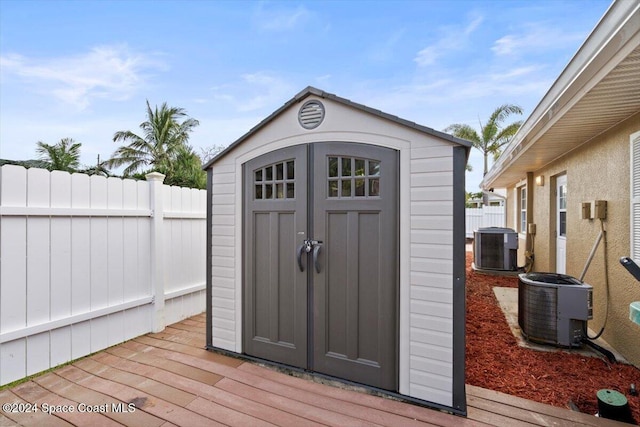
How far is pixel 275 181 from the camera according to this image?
2699 mm

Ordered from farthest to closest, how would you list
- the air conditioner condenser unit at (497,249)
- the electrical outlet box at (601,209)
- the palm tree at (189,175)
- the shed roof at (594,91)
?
the palm tree at (189,175)
the air conditioner condenser unit at (497,249)
the electrical outlet box at (601,209)
the shed roof at (594,91)

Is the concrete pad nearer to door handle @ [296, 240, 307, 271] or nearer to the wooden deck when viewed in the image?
→ the wooden deck

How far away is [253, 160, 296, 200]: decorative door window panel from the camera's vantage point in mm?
2623

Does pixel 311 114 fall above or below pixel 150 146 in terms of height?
below

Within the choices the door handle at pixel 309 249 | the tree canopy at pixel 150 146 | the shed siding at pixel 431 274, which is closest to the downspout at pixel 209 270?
the door handle at pixel 309 249

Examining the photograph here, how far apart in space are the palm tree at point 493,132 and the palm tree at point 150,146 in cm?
1593

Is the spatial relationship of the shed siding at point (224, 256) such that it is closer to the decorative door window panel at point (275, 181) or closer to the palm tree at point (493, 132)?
the decorative door window panel at point (275, 181)

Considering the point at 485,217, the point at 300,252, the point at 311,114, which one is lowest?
the point at 300,252

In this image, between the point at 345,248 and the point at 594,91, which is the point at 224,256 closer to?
the point at 345,248

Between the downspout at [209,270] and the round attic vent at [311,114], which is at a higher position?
the round attic vent at [311,114]

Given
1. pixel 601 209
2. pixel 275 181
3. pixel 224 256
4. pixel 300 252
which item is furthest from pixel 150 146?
pixel 601 209

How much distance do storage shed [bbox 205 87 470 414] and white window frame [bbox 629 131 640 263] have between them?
1.81m

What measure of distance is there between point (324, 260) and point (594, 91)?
7.52ft

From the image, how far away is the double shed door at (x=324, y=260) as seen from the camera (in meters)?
2.25
